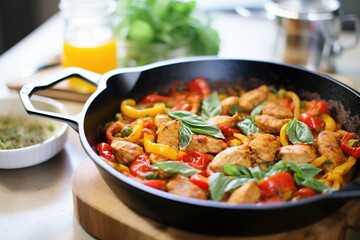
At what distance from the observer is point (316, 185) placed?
75.7 inches

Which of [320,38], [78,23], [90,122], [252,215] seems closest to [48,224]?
[90,122]

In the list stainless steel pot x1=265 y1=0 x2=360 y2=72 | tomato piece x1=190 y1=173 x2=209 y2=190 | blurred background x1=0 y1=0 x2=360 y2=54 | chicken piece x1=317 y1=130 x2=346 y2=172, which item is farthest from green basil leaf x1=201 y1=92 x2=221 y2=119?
blurred background x1=0 y1=0 x2=360 y2=54

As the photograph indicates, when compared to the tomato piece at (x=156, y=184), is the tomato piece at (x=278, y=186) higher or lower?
higher

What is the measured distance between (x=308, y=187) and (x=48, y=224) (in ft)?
3.44

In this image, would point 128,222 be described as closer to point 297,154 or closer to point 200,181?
point 200,181

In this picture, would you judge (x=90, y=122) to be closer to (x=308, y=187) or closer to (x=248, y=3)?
(x=308, y=187)

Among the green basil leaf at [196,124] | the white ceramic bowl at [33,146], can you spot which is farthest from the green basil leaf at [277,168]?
the white ceramic bowl at [33,146]

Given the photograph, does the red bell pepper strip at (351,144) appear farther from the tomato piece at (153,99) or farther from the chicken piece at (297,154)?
the tomato piece at (153,99)

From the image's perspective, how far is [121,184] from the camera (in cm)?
181

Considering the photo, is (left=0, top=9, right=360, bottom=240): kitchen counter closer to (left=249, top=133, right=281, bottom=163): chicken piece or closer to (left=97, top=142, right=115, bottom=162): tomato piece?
(left=97, top=142, right=115, bottom=162): tomato piece

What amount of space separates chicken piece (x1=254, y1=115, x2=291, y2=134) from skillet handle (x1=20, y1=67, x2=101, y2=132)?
80 centimetres

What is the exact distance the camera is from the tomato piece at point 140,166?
2.07 metres

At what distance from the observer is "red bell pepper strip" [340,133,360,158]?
7.11 feet

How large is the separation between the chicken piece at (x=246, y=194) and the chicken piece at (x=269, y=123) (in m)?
0.57
